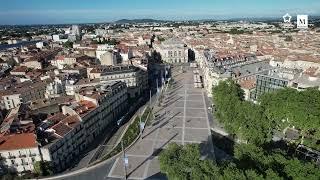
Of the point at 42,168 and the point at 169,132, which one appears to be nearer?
the point at 42,168

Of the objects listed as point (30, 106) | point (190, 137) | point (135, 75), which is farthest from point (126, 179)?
point (135, 75)

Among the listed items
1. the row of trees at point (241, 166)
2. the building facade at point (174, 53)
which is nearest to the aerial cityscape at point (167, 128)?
the row of trees at point (241, 166)

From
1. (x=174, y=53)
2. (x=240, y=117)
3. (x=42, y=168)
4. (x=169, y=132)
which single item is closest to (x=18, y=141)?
(x=42, y=168)

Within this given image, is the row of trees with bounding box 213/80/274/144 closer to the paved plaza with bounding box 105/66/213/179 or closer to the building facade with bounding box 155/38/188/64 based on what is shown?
the paved plaza with bounding box 105/66/213/179

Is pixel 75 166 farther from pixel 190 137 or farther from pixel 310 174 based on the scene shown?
pixel 310 174

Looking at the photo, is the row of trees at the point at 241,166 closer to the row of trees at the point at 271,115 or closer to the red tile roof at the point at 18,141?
the row of trees at the point at 271,115

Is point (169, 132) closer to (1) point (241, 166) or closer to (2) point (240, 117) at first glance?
(2) point (240, 117)

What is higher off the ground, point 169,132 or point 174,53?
point 174,53

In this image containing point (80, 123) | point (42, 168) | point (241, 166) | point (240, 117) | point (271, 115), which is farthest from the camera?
point (271, 115)
